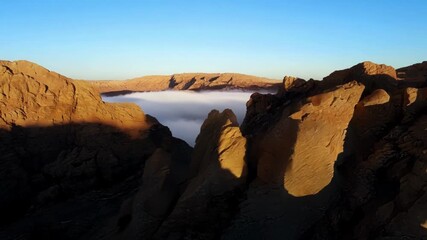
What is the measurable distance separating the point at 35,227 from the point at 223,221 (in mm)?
14073

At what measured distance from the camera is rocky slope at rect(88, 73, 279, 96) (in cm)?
12644

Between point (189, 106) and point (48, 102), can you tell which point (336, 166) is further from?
point (189, 106)

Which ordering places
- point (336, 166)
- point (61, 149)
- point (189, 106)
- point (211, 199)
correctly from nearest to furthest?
point (336, 166) < point (211, 199) < point (61, 149) < point (189, 106)

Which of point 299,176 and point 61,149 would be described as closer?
point 299,176

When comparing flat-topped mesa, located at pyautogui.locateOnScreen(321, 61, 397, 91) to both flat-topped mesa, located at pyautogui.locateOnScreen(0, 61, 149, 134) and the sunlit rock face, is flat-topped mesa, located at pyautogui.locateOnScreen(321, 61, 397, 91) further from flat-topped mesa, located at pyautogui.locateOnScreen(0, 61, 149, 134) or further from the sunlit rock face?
the sunlit rock face

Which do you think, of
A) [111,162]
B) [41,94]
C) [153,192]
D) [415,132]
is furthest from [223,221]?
[41,94]

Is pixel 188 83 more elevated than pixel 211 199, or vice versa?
pixel 211 199

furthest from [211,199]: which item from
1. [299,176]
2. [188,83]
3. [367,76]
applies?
[188,83]

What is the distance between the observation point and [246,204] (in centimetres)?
1589

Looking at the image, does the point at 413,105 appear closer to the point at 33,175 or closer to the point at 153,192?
the point at 153,192

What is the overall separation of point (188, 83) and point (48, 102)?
11187cm

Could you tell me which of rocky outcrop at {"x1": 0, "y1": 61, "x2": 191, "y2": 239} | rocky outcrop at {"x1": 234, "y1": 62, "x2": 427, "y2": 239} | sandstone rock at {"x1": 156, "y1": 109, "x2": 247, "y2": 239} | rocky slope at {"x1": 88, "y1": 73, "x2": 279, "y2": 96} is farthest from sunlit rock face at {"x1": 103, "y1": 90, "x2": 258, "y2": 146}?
rocky outcrop at {"x1": 234, "y1": 62, "x2": 427, "y2": 239}

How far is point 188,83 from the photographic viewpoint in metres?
142

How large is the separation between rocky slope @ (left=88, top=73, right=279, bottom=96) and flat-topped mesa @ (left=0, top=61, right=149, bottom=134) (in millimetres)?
81598
